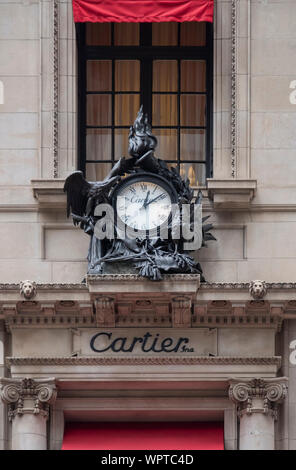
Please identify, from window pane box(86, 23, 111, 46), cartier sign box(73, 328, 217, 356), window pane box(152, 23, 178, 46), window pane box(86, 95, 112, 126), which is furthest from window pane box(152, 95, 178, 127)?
cartier sign box(73, 328, 217, 356)

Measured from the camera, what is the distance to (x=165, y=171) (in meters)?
39.7

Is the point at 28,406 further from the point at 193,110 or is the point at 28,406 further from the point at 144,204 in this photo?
the point at 193,110

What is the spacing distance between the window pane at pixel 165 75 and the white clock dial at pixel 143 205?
8.68 ft

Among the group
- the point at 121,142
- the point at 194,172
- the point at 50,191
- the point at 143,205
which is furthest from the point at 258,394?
the point at 121,142

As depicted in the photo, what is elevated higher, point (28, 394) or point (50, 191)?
point (50, 191)

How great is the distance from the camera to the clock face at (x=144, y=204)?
39312mm

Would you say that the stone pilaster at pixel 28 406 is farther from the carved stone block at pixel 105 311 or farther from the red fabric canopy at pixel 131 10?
the red fabric canopy at pixel 131 10

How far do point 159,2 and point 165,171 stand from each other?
3.31 m

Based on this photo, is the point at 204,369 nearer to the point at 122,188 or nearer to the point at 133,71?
the point at 122,188

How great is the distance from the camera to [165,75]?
41344mm

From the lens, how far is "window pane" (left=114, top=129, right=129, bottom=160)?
41125 millimetres

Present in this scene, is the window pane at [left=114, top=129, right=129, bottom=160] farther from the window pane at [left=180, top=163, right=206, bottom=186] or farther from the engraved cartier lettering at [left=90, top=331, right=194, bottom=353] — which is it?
the engraved cartier lettering at [left=90, top=331, right=194, bottom=353]

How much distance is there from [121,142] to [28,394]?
18.1 feet
